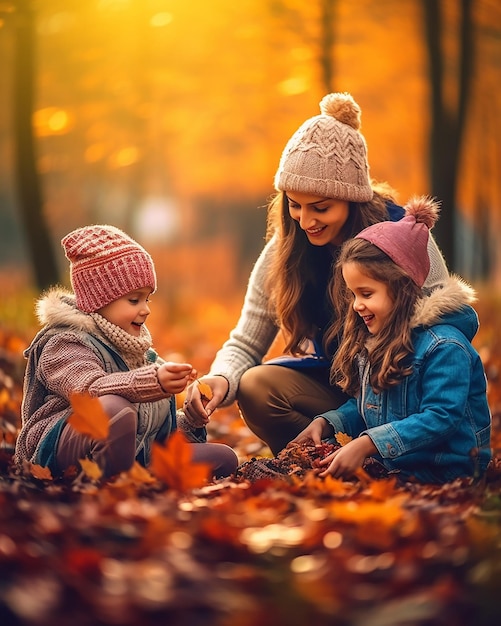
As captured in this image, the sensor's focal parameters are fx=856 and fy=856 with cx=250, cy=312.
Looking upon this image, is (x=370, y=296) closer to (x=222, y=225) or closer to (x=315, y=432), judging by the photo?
(x=315, y=432)

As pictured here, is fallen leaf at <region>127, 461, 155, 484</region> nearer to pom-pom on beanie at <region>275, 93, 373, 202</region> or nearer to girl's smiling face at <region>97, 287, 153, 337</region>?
girl's smiling face at <region>97, 287, 153, 337</region>

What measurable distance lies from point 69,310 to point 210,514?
139cm

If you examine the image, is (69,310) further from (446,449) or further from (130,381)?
(446,449)

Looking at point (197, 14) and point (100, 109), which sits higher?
point (197, 14)

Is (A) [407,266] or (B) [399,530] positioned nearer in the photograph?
(B) [399,530]

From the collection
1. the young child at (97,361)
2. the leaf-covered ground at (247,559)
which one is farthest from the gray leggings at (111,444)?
the leaf-covered ground at (247,559)

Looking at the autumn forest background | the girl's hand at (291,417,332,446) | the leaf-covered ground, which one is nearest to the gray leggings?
the autumn forest background

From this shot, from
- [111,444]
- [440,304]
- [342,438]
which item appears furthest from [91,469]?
[440,304]

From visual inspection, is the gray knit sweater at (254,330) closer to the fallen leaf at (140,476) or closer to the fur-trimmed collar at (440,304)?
the fur-trimmed collar at (440,304)

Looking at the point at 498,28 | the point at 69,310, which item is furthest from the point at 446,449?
the point at 498,28

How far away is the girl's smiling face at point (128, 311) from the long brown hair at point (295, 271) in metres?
0.86

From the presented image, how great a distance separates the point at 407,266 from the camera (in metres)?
3.59

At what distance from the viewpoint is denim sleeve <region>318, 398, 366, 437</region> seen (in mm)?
3939

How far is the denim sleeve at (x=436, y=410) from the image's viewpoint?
336 centimetres
